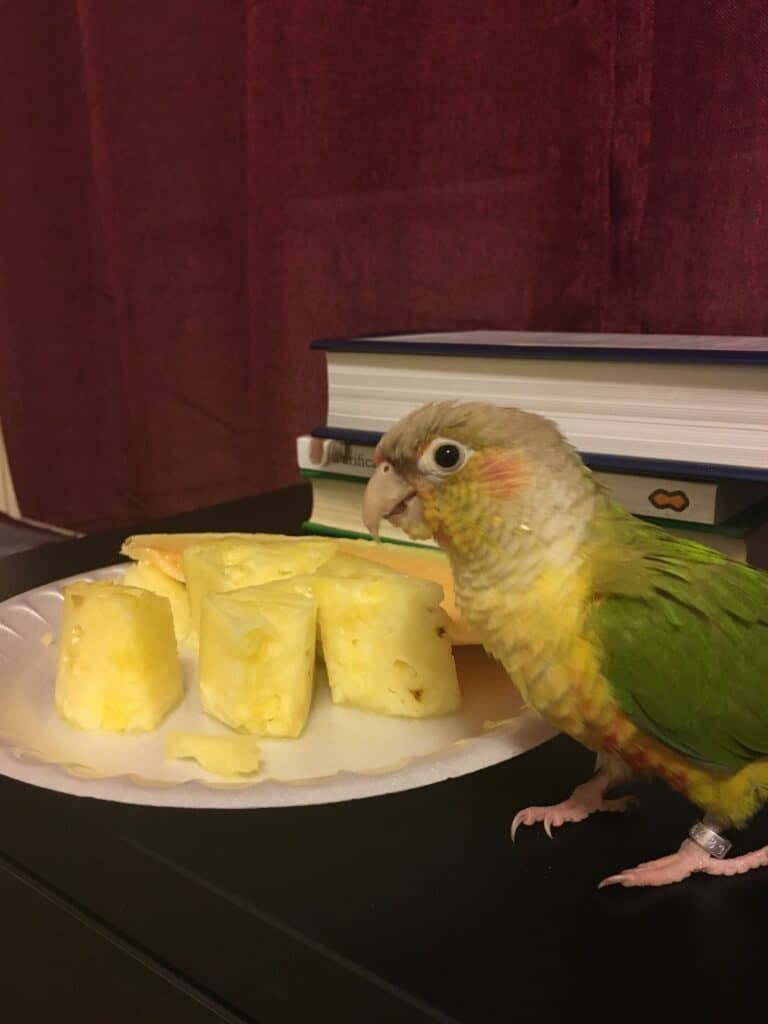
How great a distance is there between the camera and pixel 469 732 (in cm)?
52

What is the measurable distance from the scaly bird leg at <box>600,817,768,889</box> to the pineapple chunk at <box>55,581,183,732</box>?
28 centimetres

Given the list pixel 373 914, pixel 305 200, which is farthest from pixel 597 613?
pixel 305 200

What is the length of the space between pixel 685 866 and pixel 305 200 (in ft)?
2.85

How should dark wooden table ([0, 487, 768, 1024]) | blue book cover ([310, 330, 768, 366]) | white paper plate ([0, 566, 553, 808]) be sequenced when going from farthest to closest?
blue book cover ([310, 330, 768, 366]) → white paper plate ([0, 566, 553, 808]) → dark wooden table ([0, 487, 768, 1024])

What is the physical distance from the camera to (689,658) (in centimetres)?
38

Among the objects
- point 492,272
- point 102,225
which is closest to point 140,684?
point 492,272

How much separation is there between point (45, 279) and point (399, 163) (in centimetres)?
69

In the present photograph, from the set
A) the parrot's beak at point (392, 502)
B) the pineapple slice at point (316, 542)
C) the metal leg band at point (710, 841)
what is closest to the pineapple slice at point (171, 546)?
the pineapple slice at point (316, 542)

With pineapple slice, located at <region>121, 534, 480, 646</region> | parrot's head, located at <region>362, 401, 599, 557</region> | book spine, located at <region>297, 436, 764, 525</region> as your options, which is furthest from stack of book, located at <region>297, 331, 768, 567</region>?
parrot's head, located at <region>362, 401, 599, 557</region>

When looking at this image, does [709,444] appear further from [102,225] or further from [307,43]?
[102,225]

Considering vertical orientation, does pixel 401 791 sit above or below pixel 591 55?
below

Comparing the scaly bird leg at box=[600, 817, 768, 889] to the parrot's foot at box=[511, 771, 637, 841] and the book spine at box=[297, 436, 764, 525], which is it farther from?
the book spine at box=[297, 436, 764, 525]

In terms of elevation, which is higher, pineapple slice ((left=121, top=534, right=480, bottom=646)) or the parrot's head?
the parrot's head

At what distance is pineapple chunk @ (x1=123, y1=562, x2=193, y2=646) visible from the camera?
0.65 m
